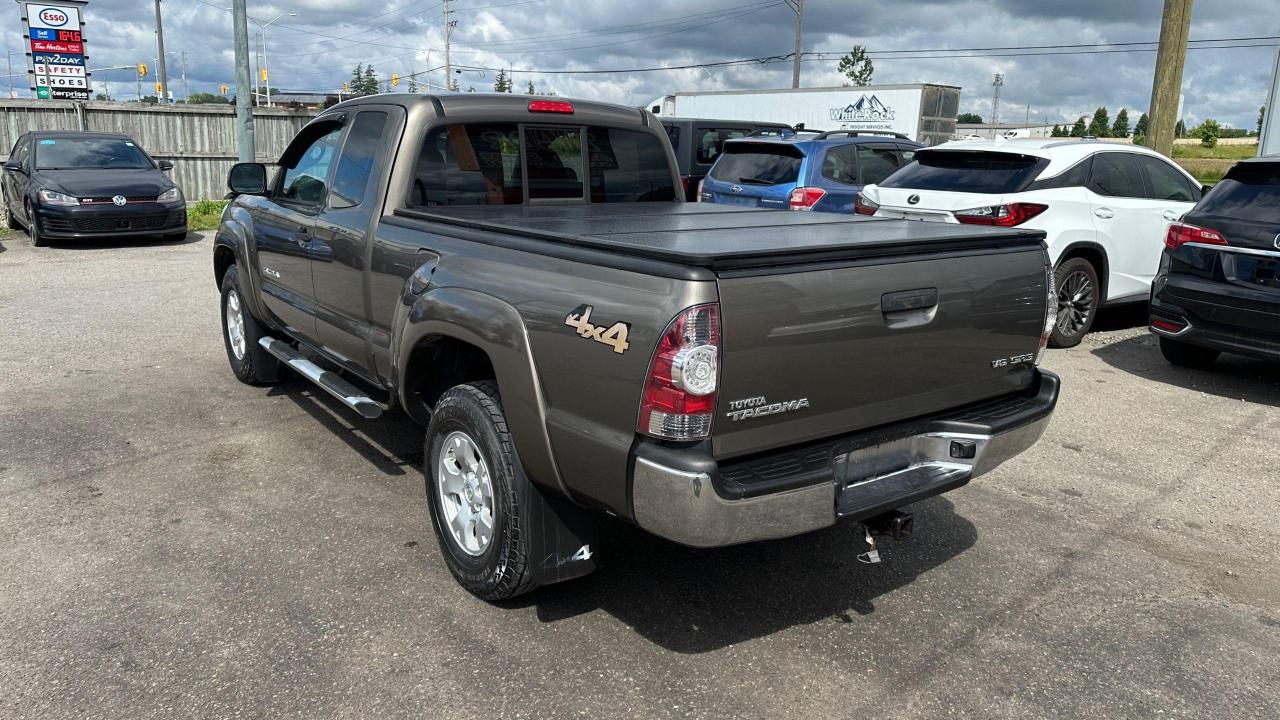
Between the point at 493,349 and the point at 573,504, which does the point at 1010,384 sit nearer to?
the point at 573,504

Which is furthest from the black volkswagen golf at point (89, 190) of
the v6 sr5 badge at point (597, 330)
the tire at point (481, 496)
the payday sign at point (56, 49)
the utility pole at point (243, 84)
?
the v6 sr5 badge at point (597, 330)

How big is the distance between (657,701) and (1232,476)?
3.95m

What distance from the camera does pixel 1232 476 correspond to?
17.2 ft

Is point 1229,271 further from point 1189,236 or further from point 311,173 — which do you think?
point 311,173

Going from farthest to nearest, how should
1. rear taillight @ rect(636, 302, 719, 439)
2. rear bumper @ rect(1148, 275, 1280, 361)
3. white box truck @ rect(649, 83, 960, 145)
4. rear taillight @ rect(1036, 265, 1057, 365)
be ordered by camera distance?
1. white box truck @ rect(649, 83, 960, 145)
2. rear bumper @ rect(1148, 275, 1280, 361)
3. rear taillight @ rect(1036, 265, 1057, 365)
4. rear taillight @ rect(636, 302, 719, 439)

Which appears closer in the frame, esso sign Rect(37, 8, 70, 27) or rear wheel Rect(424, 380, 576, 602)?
rear wheel Rect(424, 380, 576, 602)

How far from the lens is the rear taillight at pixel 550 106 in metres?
4.78

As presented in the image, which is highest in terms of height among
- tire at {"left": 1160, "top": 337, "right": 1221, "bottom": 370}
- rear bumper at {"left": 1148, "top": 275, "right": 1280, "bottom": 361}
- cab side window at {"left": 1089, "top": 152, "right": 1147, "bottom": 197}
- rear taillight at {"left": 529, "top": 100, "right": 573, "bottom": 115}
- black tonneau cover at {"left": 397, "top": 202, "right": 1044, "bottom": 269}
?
rear taillight at {"left": 529, "top": 100, "right": 573, "bottom": 115}

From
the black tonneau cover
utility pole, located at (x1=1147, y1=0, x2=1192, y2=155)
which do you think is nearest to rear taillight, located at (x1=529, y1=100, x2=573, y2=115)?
the black tonneau cover

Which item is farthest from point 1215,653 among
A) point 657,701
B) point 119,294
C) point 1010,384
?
point 119,294

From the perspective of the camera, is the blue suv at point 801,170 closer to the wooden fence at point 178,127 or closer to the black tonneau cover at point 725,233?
the black tonneau cover at point 725,233

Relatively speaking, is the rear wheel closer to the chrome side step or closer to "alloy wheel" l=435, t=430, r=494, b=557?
"alloy wheel" l=435, t=430, r=494, b=557

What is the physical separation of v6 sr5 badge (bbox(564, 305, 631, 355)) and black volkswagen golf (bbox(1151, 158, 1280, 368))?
558 cm

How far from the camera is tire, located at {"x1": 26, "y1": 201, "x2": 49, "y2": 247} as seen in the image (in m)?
13.3
